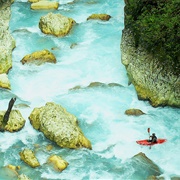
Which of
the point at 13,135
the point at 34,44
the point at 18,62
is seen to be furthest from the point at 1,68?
the point at 13,135

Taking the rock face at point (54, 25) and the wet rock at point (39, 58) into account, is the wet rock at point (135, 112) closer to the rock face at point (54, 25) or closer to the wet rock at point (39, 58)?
the wet rock at point (39, 58)

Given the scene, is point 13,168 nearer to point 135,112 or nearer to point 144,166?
point 144,166

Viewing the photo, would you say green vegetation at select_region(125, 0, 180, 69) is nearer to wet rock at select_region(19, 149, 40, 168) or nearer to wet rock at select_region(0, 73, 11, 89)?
wet rock at select_region(0, 73, 11, 89)

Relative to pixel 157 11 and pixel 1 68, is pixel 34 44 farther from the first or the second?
pixel 157 11

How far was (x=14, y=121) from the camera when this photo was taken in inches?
602

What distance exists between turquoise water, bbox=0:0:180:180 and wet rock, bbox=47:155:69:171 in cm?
17

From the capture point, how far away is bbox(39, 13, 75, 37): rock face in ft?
71.5

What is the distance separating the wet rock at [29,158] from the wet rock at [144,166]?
313 cm

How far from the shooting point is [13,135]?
15195 millimetres

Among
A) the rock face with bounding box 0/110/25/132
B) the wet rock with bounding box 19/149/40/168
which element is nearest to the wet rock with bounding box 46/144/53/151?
the wet rock with bounding box 19/149/40/168

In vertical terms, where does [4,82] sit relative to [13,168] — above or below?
above

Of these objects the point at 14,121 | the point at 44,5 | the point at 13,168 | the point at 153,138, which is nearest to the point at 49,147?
the point at 13,168

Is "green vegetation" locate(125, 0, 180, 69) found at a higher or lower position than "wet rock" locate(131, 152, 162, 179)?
higher

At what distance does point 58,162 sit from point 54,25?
992 cm
